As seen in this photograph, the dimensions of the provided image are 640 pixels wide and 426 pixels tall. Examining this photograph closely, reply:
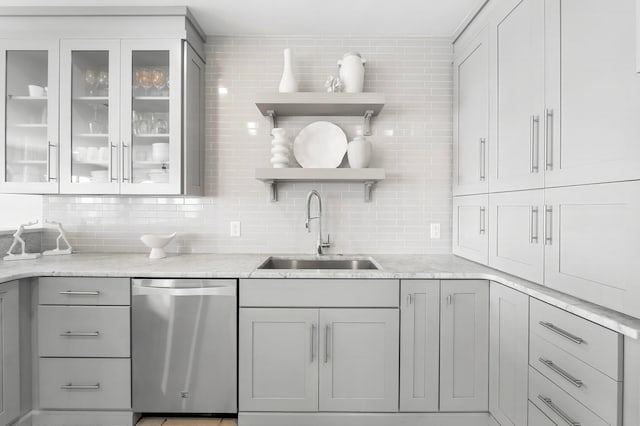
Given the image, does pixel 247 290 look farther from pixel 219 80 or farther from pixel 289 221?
pixel 219 80

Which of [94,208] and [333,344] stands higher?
[94,208]

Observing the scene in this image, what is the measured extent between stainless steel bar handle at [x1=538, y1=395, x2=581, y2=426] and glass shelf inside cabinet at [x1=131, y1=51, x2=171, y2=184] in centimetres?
228

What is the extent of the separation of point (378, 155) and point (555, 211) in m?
1.33

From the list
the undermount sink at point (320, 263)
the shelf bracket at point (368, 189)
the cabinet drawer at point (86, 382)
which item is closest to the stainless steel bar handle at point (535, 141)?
the shelf bracket at point (368, 189)

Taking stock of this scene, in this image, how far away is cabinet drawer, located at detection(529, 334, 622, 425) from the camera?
1.12 m

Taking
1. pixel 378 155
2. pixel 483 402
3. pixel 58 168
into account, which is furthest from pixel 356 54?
pixel 483 402

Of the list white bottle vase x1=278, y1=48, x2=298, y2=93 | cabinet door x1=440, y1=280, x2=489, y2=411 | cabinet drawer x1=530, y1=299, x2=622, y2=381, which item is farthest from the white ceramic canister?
cabinet drawer x1=530, y1=299, x2=622, y2=381

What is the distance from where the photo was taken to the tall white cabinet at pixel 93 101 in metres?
2.24

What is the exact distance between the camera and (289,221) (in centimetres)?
263

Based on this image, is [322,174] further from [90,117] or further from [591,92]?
[90,117]

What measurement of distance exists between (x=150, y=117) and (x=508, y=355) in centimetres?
247

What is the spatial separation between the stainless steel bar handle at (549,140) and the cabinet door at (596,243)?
12cm

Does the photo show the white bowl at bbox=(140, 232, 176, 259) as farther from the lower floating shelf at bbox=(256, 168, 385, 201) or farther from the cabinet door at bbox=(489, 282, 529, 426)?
the cabinet door at bbox=(489, 282, 529, 426)

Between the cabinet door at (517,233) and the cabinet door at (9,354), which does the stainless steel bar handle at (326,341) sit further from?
the cabinet door at (9,354)
